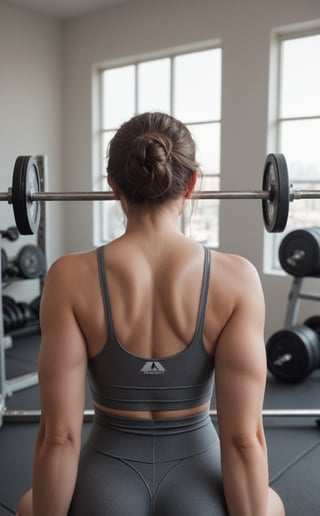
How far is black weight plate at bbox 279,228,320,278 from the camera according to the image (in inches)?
111

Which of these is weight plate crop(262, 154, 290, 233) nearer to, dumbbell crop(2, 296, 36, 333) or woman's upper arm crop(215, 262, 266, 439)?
woman's upper arm crop(215, 262, 266, 439)

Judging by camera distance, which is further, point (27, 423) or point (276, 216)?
point (27, 423)

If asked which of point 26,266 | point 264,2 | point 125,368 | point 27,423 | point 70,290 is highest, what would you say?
point 264,2

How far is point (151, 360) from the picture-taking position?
0.85 m

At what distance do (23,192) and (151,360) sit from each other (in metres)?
0.61

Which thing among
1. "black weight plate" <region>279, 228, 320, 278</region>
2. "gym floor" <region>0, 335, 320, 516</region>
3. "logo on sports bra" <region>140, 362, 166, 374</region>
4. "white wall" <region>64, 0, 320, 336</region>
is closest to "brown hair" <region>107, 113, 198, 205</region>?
"logo on sports bra" <region>140, 362, 166, 374</region>

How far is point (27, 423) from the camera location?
92.7 inches

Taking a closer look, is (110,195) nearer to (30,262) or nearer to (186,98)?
(30,262)

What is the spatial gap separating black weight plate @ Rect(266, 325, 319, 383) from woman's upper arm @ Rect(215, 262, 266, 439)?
6.63ft

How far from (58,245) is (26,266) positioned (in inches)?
39.5

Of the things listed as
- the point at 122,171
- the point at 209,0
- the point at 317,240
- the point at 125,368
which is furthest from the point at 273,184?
the point at 209,0

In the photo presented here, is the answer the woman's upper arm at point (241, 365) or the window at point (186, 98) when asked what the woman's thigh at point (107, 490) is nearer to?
the woman's upper arm at point (241, 365)

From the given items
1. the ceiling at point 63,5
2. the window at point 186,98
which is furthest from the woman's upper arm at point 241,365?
the ceiling at point 63,5

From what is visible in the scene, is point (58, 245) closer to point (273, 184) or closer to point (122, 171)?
point (273, 184)
